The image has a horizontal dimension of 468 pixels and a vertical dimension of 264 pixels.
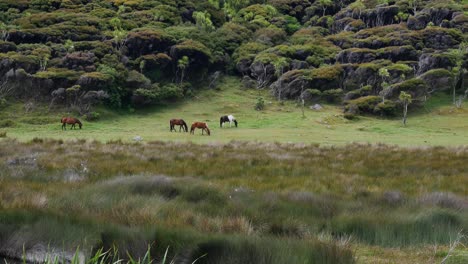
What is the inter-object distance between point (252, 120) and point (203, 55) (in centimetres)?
2911

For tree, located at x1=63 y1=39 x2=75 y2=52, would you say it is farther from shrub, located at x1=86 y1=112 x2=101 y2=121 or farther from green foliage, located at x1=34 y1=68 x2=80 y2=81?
shrub, located at x1=86 y1=112 x2=101 y2=121

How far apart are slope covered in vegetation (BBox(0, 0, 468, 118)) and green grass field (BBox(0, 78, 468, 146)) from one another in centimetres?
275

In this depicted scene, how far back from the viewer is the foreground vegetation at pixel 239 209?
587 cm

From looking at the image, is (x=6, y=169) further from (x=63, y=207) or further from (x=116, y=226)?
(x=116, y=226)

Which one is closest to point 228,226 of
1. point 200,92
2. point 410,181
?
point 410,181

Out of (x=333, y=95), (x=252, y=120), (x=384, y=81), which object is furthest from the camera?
(x=333, y=95)

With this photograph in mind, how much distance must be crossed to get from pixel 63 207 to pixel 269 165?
9808 mm

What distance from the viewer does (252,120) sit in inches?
2114

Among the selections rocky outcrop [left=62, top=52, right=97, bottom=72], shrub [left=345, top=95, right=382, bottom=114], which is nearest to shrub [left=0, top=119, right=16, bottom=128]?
rocky outcrop [left=62, top=52, right=97, bottom=72]

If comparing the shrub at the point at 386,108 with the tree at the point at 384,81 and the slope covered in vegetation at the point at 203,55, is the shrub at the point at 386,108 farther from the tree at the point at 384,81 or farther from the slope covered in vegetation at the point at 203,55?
the tree at the point at 384,81

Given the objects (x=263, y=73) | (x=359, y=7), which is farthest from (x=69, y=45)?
(x=359, y=7)

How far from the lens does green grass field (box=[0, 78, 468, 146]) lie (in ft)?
136

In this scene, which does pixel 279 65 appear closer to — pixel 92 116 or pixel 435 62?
pixel 435 62

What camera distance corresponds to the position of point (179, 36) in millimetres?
82562
